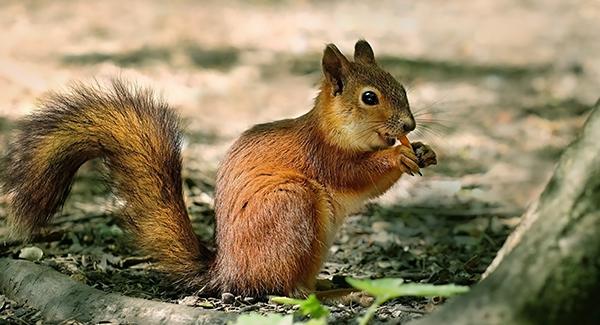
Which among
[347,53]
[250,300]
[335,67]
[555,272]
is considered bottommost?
[250,300]

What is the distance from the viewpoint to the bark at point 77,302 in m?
3.23

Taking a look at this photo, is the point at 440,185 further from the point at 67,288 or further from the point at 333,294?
the point at 67,288

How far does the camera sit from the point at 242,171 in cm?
357

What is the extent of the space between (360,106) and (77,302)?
1.28m

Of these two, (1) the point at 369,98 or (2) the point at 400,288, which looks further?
(1) the point at 369,98

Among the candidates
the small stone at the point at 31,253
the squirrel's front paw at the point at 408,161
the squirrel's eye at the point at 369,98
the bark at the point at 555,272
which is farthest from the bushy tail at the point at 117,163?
the bark at the point at 555,272

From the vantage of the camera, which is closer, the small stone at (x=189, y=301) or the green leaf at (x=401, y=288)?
the green leaf at (x=401, y=288)

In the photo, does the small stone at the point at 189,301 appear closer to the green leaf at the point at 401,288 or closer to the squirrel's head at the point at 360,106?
the squirrel's head at the point at 360,106

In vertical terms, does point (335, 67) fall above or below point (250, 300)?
above

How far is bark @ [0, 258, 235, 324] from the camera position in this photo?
127 inches

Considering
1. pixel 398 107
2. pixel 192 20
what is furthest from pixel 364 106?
pixel 192 20

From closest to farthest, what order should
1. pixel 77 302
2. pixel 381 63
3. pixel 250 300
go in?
pixel 77 302
pixel 250 300
pixel 381 63

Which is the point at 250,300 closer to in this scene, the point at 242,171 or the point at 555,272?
the point at 242,171

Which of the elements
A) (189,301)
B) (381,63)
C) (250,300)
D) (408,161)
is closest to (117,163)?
(189,301)
